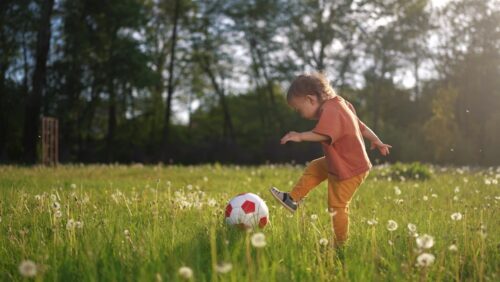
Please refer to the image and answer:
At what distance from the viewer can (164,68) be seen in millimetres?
42125

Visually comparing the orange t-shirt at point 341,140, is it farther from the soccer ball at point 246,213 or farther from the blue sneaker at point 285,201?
the soccer ball at point 246,213

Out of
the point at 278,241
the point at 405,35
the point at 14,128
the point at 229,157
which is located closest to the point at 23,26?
the point at 14,128

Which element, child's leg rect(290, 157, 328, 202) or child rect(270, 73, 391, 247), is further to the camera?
child's leg rect(290, 157, 328, 202)

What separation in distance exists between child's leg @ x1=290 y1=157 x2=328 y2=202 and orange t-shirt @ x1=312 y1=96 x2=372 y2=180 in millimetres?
437

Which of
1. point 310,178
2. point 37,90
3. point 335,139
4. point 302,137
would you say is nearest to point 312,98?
point 335,139

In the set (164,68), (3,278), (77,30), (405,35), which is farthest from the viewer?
(164,68)

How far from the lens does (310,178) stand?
5.37 meters

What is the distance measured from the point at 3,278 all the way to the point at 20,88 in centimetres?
3372

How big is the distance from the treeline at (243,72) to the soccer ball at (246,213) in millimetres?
26805

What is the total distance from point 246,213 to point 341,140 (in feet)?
3.60

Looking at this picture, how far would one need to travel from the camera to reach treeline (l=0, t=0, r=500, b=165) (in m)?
32.6

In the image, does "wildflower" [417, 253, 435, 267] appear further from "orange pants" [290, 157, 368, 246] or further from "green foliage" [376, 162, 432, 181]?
"green foliage" [376, 162, 432, 181]

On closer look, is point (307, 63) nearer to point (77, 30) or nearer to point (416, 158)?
point (416, 158)

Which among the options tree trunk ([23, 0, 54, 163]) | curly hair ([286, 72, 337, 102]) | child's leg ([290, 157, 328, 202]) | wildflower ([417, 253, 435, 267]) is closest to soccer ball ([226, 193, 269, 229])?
child's leg ([290, 157, 328, 202])
